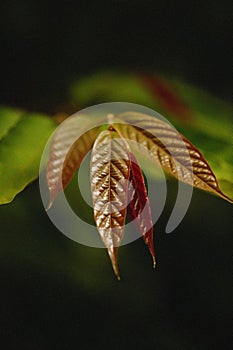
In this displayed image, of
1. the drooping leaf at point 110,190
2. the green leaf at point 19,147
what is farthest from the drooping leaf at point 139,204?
the green leaf at point 19,147

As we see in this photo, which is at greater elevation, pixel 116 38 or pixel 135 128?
pixel 116 38

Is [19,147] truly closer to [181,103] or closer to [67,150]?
[67,150]

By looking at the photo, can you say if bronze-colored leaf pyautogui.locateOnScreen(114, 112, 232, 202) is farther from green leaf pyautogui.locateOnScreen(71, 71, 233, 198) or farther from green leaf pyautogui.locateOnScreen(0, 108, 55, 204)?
green leaf pyautogui.locateOnScreen(0, 108, 55, 204)

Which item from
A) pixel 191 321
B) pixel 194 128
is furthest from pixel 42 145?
pixel 191 321

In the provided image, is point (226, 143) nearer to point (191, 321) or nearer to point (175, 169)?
point (175, 169)

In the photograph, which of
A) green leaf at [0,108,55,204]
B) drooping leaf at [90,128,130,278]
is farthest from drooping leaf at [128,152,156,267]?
green leaf at [0,108,55,204]

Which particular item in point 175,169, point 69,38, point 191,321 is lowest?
point 191,321

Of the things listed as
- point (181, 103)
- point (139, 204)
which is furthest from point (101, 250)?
point (181, 103)
